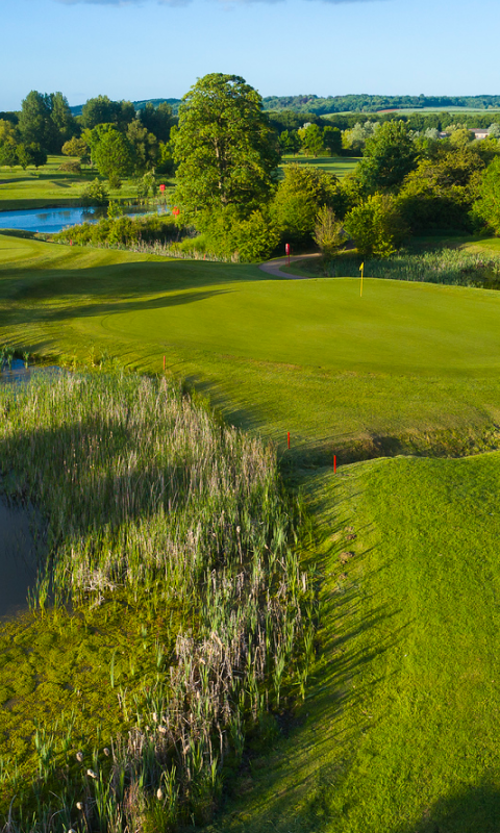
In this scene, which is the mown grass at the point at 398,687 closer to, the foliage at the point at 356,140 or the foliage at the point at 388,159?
the foliage at the point at 388,159

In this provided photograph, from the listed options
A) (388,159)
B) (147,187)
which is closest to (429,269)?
(388,159)

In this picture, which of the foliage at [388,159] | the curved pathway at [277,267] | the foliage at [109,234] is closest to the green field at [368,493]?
the curved pathway at [277,267]

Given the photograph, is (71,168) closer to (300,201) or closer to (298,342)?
(300,201)

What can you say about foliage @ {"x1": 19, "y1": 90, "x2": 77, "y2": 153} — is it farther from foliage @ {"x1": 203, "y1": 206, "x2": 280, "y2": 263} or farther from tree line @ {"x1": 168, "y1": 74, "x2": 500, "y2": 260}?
foliage @ {"x1": 203, "y1": 206, "x2": 280, "y2": 263}

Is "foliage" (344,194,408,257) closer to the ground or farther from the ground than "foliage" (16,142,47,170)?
closer to the ground

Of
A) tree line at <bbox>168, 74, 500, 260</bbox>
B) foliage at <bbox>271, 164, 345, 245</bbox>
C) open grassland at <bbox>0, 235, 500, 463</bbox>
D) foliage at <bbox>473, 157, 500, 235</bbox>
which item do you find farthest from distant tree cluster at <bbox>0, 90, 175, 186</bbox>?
open grassland at <bbox>0, 235, 500, 463</bbox>
